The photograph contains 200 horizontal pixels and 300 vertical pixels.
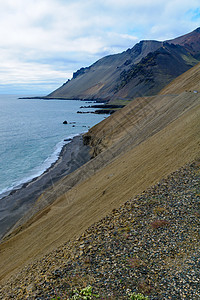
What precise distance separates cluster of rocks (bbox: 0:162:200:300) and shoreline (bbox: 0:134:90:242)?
1061cm

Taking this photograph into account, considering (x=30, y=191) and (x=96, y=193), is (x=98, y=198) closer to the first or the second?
(x=96, y=193)

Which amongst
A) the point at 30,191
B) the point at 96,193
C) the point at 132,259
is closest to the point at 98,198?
the point at 96,193

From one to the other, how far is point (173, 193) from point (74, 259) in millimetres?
4752

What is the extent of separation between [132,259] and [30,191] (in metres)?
18.8

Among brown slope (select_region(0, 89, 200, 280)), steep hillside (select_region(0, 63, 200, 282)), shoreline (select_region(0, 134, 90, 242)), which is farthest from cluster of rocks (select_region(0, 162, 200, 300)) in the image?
shoreline (select_region(0, 134, 90, 242))

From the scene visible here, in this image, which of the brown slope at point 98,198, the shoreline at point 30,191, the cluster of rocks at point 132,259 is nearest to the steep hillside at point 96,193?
the brown slope at point 98,198

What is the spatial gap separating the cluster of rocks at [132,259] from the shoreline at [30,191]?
34.8 ft

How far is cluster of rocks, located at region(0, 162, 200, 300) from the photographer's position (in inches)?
211

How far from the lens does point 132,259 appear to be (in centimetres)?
612

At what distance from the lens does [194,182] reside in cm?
964

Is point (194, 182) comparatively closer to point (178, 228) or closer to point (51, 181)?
point (178, 228)

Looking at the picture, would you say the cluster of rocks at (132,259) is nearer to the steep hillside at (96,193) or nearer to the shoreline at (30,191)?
the steep hillside at (96,193)

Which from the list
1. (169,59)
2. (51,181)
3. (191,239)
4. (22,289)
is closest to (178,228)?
(191,239)

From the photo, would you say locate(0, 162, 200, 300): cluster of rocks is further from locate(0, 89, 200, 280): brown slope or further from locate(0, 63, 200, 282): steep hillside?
locate(0, 89, 200, 280): brown slope
